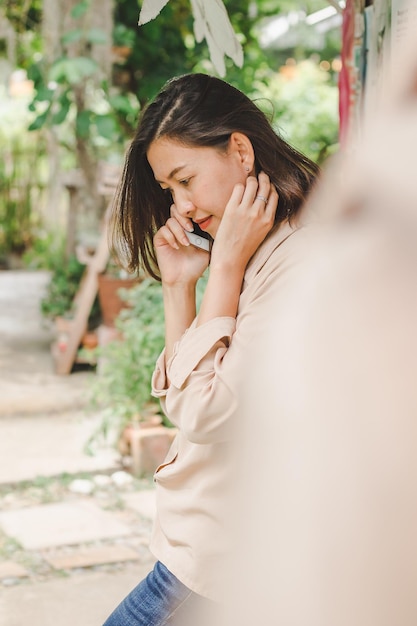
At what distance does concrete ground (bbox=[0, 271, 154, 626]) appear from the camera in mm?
3281

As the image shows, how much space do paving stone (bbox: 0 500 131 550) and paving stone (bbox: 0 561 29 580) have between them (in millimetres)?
155

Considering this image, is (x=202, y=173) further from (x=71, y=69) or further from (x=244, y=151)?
(x=71, y=69)

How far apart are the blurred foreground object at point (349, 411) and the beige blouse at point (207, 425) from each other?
0.60 metres

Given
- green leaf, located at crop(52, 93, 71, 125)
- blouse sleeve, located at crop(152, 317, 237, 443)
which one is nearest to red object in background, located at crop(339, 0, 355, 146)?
blouse sleeve, located at crop(152, 317, 237, 443)

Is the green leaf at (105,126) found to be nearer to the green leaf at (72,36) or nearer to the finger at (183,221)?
the green leaf at (72,36)

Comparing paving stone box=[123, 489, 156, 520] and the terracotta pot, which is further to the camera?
the terracotta pot

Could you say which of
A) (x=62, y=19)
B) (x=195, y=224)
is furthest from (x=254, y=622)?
(x=62, y=19)

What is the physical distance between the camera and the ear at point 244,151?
5.51 feet

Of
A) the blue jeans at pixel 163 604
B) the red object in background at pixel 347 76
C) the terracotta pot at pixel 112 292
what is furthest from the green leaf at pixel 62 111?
the blue jeans at pixel 163 604

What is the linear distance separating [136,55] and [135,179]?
15.2 feet

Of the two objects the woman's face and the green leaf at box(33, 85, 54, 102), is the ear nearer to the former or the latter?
the woman's face

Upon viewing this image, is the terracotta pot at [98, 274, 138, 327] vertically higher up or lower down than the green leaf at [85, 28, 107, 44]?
lower down

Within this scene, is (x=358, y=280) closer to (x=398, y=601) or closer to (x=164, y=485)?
(x=398, y=601)

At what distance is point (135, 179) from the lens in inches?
73.5
